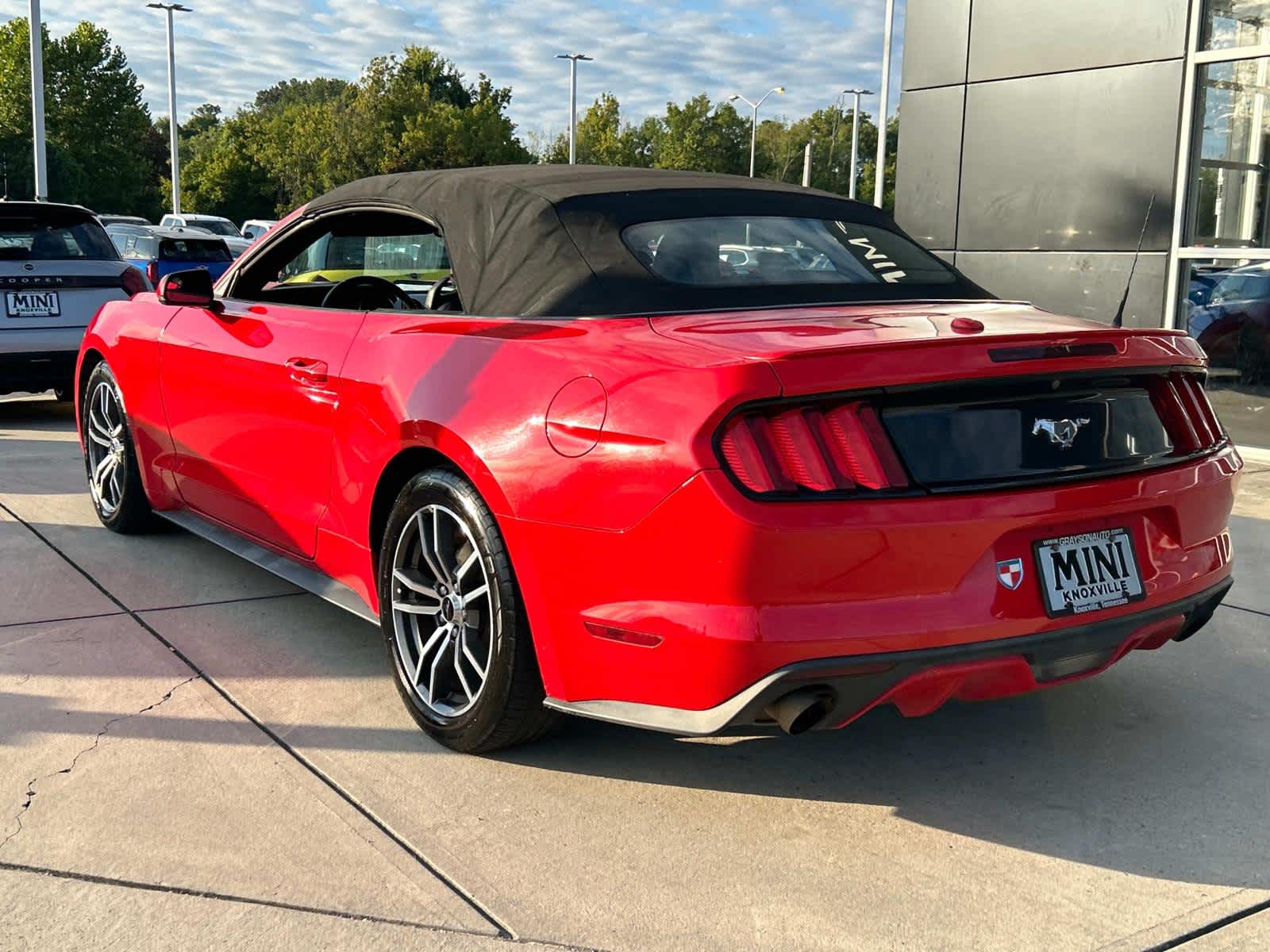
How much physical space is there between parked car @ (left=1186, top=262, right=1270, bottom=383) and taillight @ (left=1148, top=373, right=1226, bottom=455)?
6239 millimetres

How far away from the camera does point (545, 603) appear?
298 centimetres

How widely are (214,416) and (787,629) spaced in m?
2.61

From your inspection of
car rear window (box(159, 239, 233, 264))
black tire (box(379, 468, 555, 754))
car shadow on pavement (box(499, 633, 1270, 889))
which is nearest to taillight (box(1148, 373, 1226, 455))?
car shadow on pavement (box(499, 633, 1270, 889))

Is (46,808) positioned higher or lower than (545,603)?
lower

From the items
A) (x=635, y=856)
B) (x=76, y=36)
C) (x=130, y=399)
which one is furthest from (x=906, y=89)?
(x=76, y=36)

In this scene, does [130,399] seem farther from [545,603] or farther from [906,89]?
[906,89]

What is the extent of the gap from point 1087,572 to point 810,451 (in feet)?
2.48

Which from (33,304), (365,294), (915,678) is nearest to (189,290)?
(365,294)

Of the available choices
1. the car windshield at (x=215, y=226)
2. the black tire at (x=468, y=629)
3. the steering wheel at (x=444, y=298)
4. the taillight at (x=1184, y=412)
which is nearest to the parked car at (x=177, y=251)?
the steering wheel at (x=444, y=298)

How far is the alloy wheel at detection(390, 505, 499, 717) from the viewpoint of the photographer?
325 centimetres

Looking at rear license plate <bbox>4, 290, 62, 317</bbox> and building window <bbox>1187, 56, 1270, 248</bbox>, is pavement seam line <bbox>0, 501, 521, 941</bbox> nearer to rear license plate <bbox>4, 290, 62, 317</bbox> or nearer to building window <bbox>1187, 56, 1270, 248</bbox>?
rear license plate <bbox>4, 290, 62, 317</bbox>

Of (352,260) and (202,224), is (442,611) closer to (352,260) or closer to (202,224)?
(352,260)

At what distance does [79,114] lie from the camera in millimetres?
61938

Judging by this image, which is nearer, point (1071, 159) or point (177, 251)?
point (1071, 159)
